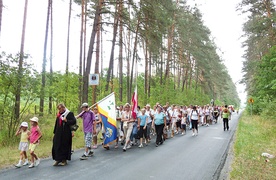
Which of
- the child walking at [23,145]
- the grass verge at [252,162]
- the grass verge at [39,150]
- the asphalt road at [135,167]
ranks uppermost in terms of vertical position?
the child walking at [23,145]

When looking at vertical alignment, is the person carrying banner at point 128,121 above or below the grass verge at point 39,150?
above

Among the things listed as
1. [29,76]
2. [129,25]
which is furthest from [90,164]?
[129,25]

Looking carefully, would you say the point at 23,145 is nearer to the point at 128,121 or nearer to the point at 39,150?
the point at 39,150

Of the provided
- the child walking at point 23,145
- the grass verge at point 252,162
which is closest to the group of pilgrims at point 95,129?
the child walking at point 23,145

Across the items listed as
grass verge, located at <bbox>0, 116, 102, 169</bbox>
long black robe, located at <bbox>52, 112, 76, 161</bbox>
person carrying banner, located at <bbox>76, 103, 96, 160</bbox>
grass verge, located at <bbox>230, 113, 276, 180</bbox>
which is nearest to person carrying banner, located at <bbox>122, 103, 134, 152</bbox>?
grass verge, located at <bbox>0, 116, 102, 169</bbox>

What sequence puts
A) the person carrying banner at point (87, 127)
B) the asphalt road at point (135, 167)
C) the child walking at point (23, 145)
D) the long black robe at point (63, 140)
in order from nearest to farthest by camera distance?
the asphalt road at point (135, 167) < the child walking at point (23, 145) < the long black robe at point (63, 140) < the person carrying banner at point (87, 127)

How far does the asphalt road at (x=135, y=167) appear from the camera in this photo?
24.4ft

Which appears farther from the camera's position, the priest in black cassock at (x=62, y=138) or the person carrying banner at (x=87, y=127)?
the person carrying banner at (x=87, y=127)

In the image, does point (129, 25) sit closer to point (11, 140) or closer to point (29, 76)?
point (29, 76)

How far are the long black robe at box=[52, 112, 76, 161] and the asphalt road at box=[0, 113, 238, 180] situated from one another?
1.11 ft

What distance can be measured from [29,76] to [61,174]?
232 inches

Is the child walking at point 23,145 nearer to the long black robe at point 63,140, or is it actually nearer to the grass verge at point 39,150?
the grass verge at point 39,150

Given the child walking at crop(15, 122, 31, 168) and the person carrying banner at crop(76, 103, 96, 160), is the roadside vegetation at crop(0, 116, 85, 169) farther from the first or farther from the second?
the person carrying banner at crop(76, 103, 96, 160)

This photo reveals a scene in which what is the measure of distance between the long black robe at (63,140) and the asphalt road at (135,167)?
34 centimetres
